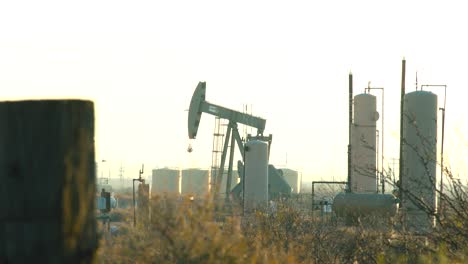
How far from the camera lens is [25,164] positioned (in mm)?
3123

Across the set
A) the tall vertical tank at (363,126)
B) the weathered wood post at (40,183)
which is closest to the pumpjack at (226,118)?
the tall vertical tank at (363,126)

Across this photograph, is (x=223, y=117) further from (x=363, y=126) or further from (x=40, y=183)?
(x=40, y=183)

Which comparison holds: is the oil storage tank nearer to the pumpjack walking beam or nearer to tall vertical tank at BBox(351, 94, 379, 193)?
tall vertical tank at BBox(351, 94, 379, 193)

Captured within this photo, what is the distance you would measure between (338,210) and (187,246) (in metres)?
32.0

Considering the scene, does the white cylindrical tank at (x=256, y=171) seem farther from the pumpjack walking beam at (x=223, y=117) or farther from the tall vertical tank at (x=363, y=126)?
the tall vertical tank at (x=363, y=126)

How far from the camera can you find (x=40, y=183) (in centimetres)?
314

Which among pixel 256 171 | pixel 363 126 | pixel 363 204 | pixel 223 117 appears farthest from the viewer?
pixel 223 117

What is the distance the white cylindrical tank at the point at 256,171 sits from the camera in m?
57.2

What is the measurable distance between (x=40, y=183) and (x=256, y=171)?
54.7 metres

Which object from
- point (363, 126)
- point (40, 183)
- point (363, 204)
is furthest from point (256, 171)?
point (40, 183)

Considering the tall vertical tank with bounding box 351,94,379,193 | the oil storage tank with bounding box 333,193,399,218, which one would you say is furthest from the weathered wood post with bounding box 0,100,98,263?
the tall vertical tank with bounding box 351,94,379,193

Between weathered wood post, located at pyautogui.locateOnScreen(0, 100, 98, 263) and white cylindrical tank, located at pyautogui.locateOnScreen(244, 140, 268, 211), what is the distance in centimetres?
5309

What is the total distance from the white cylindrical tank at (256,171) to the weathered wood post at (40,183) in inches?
2090

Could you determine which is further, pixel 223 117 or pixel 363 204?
pixel 223 117
